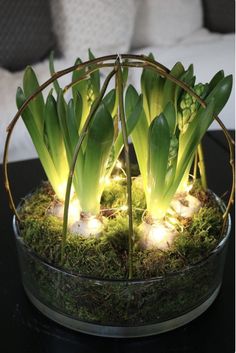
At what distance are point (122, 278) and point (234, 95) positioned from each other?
1.47 meters

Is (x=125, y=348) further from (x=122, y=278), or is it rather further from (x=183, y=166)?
(x=183, y=166)

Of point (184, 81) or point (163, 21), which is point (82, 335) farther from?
point (163, 21)

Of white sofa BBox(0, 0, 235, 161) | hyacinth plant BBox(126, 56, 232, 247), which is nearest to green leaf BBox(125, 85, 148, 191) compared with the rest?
hyacinth plant BBox(126, 56, 232, 247)

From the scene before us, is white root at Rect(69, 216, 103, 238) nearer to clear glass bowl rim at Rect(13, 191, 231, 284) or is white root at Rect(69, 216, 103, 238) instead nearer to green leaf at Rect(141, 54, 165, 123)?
clear glass bowl rim at Rect(13, 191, 231, 284)

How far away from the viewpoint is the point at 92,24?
1.85 metres

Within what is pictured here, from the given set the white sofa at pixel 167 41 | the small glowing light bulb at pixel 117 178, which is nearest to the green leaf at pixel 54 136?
the small glowing light bulb at pixel 117 178

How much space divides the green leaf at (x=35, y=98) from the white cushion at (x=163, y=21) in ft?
4.85

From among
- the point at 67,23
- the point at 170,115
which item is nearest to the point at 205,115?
the point at 170,115

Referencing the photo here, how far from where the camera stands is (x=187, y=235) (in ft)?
2.16

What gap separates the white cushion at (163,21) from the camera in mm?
2047

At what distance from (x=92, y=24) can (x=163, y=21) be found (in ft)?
1.24

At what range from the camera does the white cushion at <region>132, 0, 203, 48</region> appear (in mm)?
2047

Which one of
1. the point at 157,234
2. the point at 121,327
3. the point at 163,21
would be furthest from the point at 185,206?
the point at 163,21

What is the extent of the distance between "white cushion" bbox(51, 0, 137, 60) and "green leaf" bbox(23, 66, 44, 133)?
1213 millimetres
